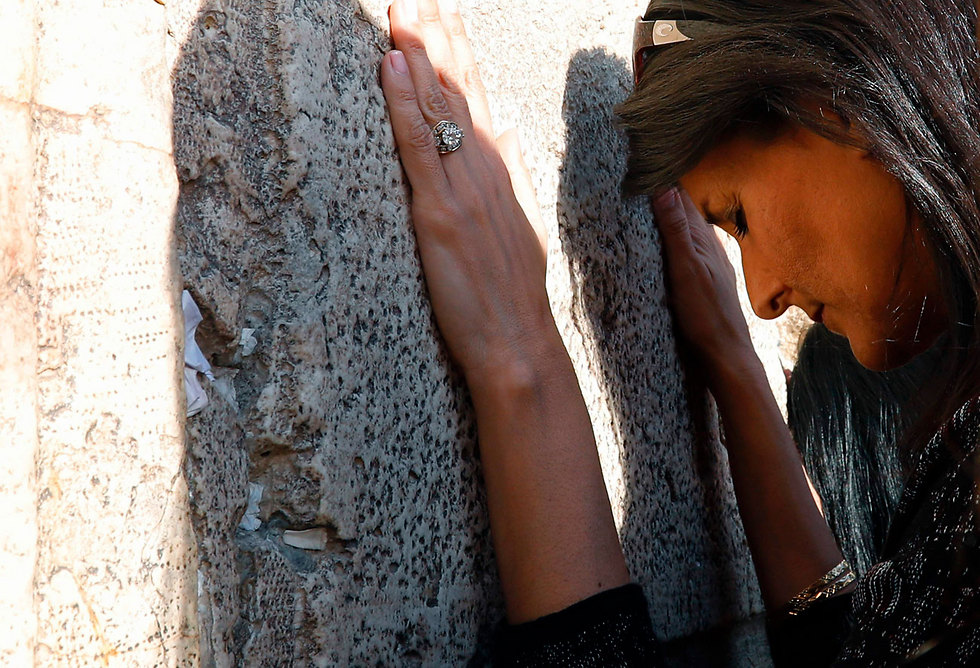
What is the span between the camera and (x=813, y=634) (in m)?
1.44

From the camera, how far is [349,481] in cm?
96

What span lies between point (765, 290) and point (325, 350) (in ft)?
2.03

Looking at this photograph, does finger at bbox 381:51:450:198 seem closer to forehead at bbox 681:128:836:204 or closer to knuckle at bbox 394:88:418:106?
knuckle at bbox 394:88:418:106

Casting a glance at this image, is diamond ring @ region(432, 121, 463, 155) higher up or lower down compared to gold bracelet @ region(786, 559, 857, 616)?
higher up

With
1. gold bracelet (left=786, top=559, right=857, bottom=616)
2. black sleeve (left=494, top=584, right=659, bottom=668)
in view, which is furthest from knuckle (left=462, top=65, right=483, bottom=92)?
gold bracelet (left=786, top=559, right=857, bottom=616)

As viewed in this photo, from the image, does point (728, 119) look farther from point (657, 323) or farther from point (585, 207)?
point (657, 323)

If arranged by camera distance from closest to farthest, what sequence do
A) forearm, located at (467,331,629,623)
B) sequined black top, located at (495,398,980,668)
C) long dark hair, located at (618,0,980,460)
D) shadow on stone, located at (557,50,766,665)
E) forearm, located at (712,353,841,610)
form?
1. sequined black top, located at (495,398,980,668)
2. long dark hair, located at (618,0,980,460)
3. forearm, located at (467,331,629,623)
4. shadow on stone, located at (557,50,766,665)
5. forearm, located at (712,353,841,610)

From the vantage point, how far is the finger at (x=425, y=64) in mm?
1098

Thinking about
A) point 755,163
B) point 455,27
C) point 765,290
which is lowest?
point 765,290

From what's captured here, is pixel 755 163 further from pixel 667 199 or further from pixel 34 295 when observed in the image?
pixel 34 295

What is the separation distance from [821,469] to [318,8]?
1.19 m

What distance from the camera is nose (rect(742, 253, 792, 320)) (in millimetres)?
1244

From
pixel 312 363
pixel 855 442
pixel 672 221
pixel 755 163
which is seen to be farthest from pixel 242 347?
pixel 855 442

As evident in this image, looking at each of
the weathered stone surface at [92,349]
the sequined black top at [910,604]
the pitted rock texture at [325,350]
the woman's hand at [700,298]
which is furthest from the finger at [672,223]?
Result: the weathered stone surface at [92,349]
